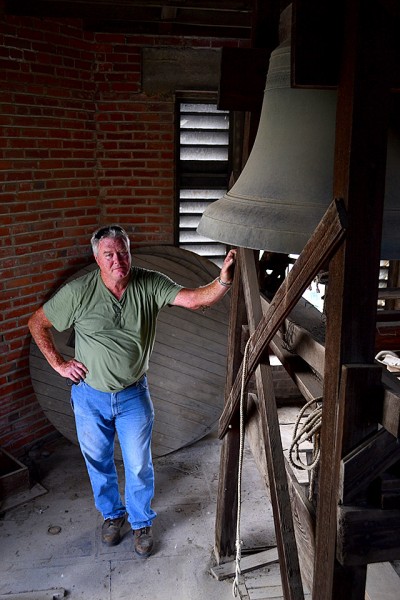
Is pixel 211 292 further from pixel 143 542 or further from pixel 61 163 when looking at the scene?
pixel 61 163

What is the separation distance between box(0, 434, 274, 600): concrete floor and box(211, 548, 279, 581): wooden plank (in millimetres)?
40

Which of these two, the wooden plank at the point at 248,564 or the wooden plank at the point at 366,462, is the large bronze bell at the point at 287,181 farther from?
the wooden plank at the point at 248,564

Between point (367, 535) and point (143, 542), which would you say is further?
point (143, 542)

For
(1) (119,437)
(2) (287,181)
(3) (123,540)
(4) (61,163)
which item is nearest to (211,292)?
(1) (119,437)

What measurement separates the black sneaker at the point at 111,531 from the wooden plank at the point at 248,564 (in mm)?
641

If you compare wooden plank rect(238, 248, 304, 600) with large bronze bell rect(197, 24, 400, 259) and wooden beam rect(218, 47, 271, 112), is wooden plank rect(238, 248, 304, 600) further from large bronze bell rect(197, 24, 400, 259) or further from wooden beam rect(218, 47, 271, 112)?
large bronze bell rect(197, 24, 400, 259)

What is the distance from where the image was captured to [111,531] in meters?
3.75

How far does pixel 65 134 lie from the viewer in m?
4.72

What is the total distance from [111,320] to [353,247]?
2.09 m

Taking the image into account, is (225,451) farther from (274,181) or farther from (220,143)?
(220,143)

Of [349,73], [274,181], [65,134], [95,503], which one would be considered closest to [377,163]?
[349,73]

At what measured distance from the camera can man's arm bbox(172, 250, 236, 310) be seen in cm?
312

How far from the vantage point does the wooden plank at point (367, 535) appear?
166 cm

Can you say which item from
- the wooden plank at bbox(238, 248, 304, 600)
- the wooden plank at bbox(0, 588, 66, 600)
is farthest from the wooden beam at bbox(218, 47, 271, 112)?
the wooden plank at bbox(0, 588, 66, 600)
